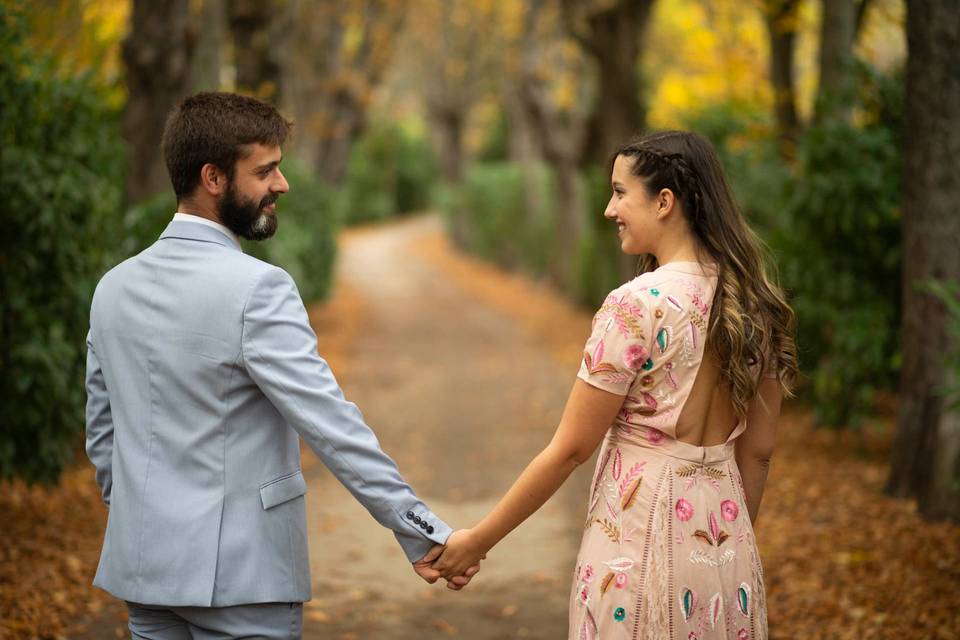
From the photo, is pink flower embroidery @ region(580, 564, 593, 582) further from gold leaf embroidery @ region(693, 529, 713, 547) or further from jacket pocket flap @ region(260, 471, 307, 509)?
jacket pocket flap @ region(260, 471, 307, 509)

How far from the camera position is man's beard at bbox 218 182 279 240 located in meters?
2.89

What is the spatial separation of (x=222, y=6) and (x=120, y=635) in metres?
7.86

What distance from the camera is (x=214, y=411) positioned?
2748 millimetres

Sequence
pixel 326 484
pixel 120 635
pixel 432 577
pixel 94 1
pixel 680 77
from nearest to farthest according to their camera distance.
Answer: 1. pixel 432 577
2. pixel 120 635
3. pixel 326 484
4. pixel 94 1
5. pixel 680 77

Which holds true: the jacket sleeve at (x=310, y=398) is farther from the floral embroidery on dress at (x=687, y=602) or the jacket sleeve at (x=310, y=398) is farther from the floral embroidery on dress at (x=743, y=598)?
the floral embroidery on dress at (x=743, y=598)

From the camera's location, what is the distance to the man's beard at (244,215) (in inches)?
114

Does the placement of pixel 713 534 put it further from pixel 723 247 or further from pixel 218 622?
pixel 218 622

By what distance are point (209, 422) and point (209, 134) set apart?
2.51 feet

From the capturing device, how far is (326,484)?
8.72m

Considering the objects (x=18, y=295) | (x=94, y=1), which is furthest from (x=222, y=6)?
(x=18, y=295)

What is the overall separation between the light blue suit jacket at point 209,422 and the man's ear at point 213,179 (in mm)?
103

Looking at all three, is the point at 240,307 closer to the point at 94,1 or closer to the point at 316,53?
the point at 94,1

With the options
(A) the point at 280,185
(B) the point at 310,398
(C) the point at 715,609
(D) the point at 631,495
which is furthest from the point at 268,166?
(C) the point at 715,609

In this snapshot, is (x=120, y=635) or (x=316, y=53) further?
(x=316, y=53)
